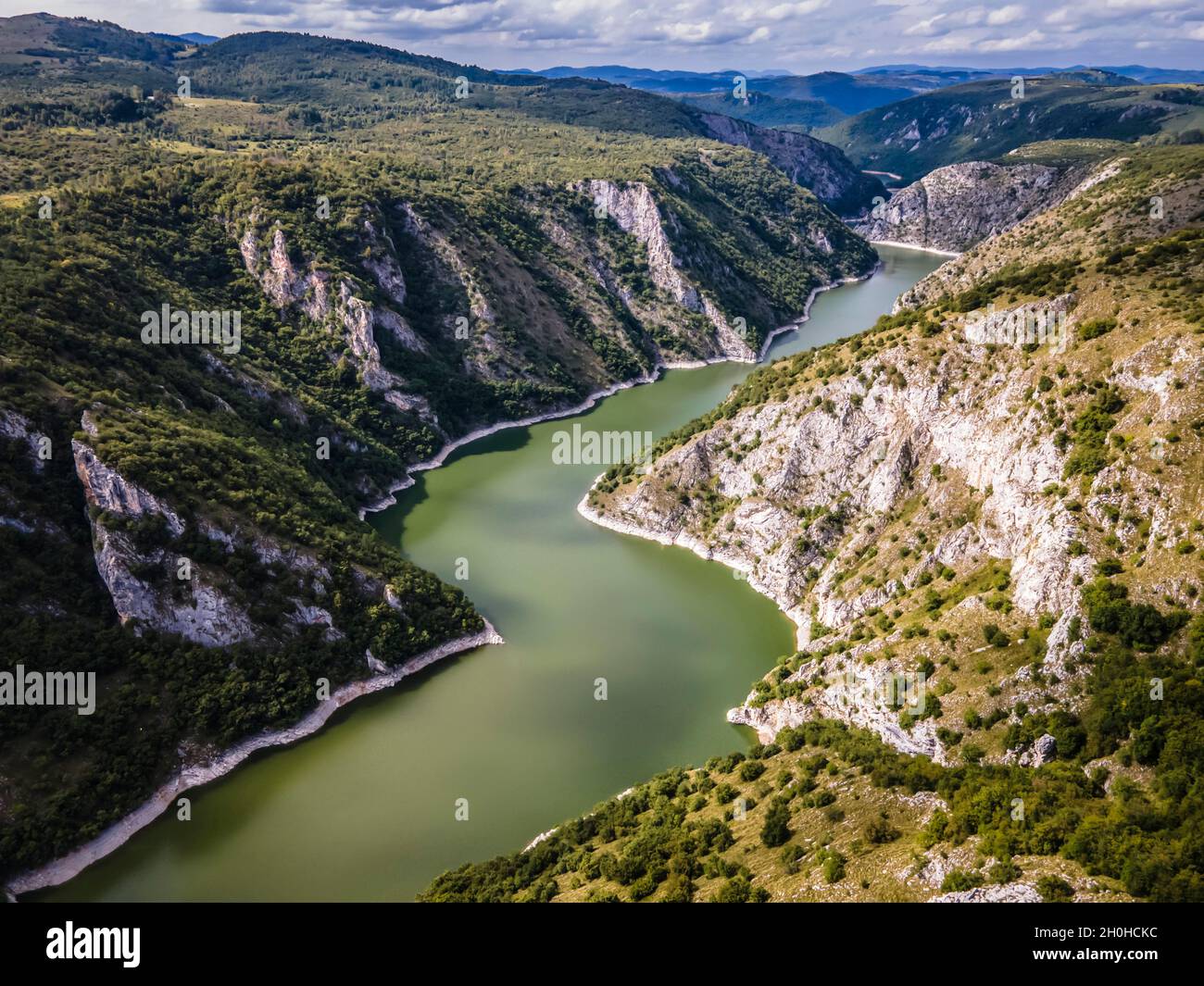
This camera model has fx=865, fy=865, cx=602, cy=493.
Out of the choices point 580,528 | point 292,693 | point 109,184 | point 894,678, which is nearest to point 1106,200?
point 580,528

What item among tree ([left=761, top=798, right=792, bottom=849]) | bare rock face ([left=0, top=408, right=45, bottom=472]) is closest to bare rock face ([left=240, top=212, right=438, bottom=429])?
bare rock face ([left=0, top=408, right=45, bottom=472])

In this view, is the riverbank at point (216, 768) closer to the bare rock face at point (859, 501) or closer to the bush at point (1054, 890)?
the bare rock face at point (859, 501)

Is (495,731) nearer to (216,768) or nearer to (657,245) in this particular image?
(216,768)

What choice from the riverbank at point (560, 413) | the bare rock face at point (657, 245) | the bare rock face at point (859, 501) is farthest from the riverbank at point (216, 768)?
the bare rock face at point (657, 245)

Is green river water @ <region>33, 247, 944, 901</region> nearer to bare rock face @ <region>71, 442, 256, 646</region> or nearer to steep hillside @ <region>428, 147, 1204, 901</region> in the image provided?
steep hillside @ <region>428, 147, 1204, 901</region>

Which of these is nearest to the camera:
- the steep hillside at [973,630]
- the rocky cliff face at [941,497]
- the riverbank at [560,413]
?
the steep hillside at [973,630]

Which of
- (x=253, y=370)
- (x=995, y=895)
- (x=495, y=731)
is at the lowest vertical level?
(x=495, y=731)

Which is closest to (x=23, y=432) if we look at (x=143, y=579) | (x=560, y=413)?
(x=143, y=579)
